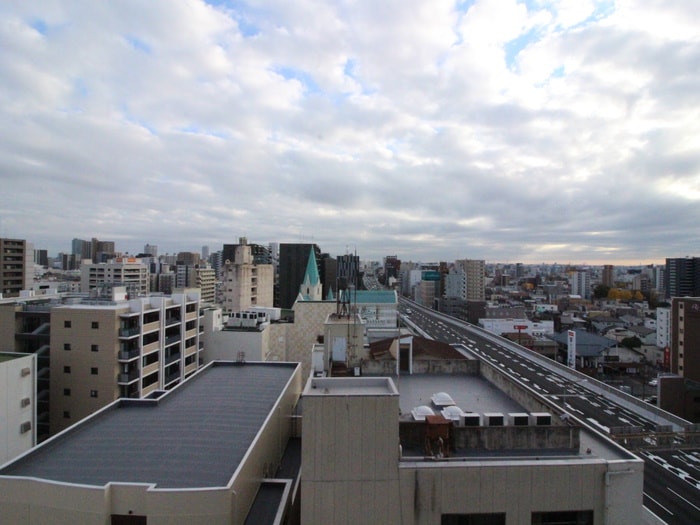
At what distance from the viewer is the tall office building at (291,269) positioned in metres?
89.4

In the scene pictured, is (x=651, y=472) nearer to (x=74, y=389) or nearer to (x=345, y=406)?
(x=345, y=406)

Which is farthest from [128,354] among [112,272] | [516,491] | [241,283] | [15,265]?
[112,272]

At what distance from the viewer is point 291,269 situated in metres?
90.1

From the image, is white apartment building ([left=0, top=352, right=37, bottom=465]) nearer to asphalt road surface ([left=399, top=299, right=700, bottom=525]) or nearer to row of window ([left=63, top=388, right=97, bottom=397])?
row of window ([left=63, top=388, right=97, bottom=397])

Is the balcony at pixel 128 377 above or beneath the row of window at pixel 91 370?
beneath

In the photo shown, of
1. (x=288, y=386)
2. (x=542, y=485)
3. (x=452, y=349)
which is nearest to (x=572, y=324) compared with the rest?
(x=452, y=349)

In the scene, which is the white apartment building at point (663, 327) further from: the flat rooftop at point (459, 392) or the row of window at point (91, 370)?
the row of window at point (91, 370)

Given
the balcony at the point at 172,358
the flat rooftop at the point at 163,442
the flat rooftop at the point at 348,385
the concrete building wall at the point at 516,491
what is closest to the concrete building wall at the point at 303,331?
the balcony at the point at 172,358

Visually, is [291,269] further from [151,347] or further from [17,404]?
[17,404]

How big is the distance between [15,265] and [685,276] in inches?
4995

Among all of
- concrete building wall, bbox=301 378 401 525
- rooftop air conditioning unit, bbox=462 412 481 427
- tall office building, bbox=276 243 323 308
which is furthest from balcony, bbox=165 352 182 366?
tall office building, bbox=276 243 323 308

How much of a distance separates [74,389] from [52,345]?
9.03 ft

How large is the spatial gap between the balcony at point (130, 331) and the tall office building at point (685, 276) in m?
109

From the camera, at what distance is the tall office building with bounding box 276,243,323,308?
8943 cm
